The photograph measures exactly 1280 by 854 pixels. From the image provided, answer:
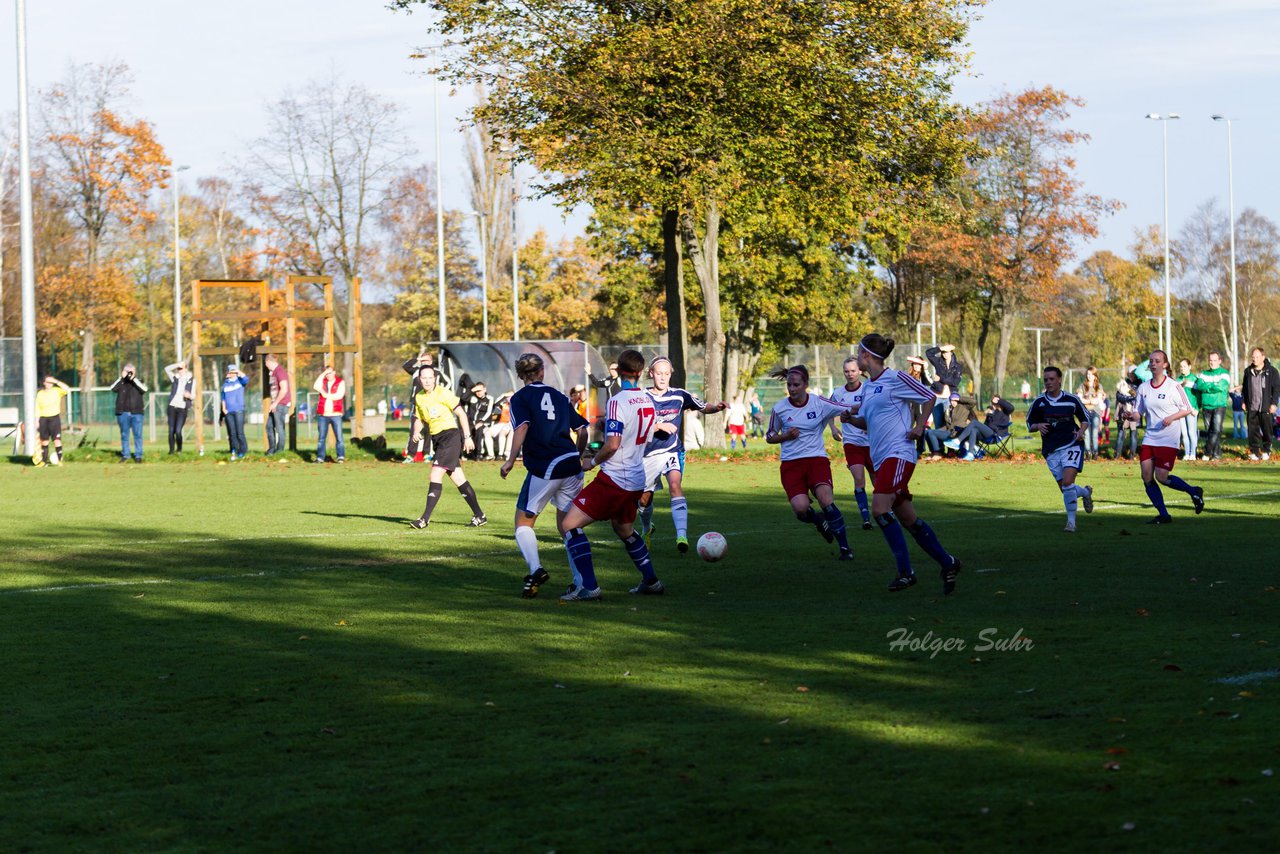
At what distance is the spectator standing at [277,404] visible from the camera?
3306 cm

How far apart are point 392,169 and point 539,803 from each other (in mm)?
61355

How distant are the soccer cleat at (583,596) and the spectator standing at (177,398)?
23517mm

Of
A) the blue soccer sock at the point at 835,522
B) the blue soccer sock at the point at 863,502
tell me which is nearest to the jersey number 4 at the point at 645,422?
the blue soccer sock at the point at 835,522

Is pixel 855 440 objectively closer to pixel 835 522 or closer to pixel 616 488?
pixel 835 522

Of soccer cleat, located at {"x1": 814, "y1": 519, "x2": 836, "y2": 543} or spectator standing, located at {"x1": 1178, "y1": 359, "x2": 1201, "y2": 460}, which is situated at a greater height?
spectator standing, located at {"x1": 1178, "y1": 359, "x2": 1201, "y2": 460}

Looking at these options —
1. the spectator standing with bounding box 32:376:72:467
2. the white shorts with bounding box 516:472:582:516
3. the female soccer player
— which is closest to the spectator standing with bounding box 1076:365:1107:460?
the female soccer player

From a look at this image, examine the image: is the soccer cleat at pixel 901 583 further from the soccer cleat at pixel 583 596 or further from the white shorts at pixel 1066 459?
the white shorts at pixel 1066 459

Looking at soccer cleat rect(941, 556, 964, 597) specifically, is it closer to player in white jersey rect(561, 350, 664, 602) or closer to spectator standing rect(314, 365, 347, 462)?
player in white jersey rect(561, 350, 664, 602)

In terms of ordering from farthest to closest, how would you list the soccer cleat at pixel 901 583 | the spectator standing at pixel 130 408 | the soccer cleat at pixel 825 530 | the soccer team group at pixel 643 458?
the spectator standing at pixel 130 408 → the soccer cleat at pixel 825 530 → the soccer cleat at pixel 901 583 → the soccer team group at pixel 643 458

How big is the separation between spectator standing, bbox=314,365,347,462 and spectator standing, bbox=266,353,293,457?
1.71 metres

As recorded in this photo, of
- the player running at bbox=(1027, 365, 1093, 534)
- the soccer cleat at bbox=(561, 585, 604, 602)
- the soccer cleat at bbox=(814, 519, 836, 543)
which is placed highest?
the player running at bbox=(1027, 365, 1093, 534)

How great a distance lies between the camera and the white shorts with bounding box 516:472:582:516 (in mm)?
11719

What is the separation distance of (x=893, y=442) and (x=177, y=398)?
2475 centimetres

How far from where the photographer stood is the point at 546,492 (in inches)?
464
